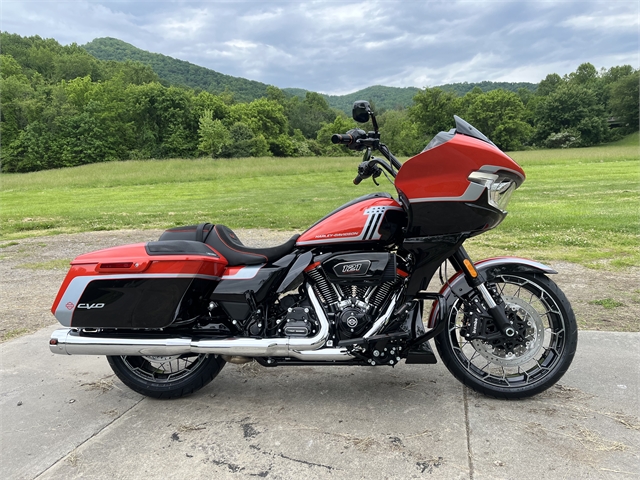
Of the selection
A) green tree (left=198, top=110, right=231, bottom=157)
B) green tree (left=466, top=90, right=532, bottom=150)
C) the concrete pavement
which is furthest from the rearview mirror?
green tree (left=466, top=90, right=532, bottom=150)

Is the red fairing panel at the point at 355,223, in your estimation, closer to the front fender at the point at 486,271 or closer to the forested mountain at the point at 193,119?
the front fender at the point at 486,271

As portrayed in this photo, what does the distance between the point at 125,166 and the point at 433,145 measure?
107 feet

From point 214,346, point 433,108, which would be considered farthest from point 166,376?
point 433,108

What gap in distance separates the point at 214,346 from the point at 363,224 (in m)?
1.19

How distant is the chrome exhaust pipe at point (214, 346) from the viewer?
2.57 metres

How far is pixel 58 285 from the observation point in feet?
18.7

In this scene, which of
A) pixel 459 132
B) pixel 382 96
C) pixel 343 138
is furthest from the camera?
pixel 382 96

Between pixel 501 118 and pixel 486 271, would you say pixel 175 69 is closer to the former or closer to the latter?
pixel 501 118

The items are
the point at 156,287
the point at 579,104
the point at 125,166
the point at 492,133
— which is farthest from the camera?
the point at 579,104

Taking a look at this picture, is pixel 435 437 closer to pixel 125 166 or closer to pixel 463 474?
pixel 463 474

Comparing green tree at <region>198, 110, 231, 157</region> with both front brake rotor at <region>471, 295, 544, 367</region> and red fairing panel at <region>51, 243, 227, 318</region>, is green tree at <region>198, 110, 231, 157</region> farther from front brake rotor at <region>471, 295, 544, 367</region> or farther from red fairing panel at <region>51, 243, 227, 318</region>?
front brake rotor at <region>471, 295, 544, 367</region>

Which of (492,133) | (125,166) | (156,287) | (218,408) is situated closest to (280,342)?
(218,408)

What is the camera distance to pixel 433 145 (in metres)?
2.47

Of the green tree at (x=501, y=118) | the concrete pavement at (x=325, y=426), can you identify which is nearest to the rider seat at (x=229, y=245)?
the concrete pavement at (x=325, y=426)
